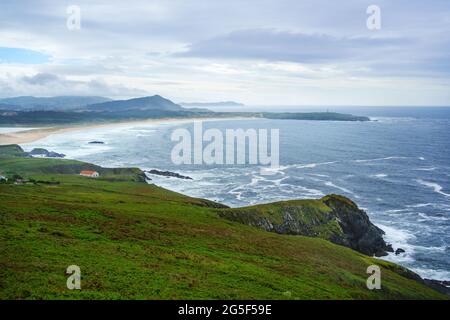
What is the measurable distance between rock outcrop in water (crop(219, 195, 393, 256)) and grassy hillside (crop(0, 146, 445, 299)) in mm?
7755

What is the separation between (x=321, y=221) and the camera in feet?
221

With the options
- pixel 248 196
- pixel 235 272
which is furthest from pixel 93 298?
pixel 248 196

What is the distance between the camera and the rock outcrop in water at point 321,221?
205 ft

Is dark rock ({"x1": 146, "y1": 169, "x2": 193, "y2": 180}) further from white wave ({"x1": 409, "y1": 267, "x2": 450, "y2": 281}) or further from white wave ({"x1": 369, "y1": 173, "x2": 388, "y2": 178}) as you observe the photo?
white wave ({"x1": 409, "y1": 267, "x2": 450, "y2": 281})

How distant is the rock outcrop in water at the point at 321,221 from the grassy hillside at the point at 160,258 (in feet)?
25.4

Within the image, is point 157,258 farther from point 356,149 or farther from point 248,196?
point 356,149

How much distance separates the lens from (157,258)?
1293 inches

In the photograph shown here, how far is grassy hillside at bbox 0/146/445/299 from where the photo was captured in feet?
84.7

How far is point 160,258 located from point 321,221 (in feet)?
133
